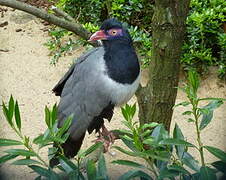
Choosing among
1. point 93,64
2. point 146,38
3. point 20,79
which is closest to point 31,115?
point 20,79

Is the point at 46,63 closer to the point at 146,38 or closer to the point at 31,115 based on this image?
the point at 31,115

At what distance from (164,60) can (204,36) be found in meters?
1.52

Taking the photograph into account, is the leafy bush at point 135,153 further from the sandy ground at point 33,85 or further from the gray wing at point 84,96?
the sandy ground at point 33,85

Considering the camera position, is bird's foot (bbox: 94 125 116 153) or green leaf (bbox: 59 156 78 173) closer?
green leaf (bbox: 59 156 78 173)

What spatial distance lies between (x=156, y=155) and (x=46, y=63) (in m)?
3.20

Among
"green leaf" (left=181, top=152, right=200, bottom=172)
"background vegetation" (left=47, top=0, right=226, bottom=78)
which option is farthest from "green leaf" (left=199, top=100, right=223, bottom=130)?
"background vegetation" (left=47, top=0, right=226, bottom=78)

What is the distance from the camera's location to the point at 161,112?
8.43ft

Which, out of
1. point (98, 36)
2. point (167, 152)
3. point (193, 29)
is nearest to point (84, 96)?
point (98, 36)

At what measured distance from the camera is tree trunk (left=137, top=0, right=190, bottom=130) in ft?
7.48

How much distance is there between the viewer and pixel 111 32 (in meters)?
2.24

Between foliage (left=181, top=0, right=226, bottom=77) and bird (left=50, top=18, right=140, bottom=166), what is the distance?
1532mm

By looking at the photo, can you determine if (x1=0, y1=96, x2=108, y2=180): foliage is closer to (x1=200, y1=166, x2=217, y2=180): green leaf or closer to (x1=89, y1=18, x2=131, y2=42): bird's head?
(x1=200, y1=166, x2=217, y2=180): green leaf

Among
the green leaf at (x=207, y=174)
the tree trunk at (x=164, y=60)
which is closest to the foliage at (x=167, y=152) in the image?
the green leaf at (x=207, y=174)

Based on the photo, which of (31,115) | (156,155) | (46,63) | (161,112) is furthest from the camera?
(46,63)
